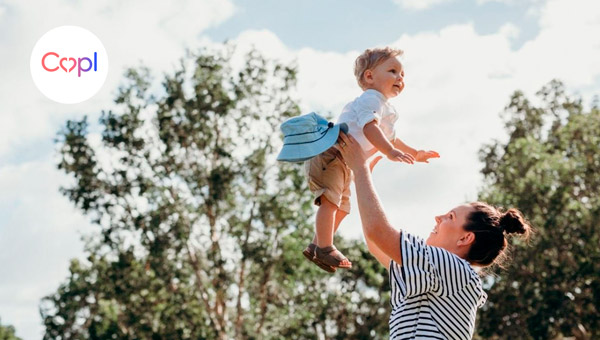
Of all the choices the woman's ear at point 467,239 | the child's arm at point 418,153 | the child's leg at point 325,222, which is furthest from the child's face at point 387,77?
the woman's ear at point 467,239

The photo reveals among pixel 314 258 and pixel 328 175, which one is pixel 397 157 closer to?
pixel 328 175

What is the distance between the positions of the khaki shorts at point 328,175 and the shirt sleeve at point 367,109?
0.30 metres

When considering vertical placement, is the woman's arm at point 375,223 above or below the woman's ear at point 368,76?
below

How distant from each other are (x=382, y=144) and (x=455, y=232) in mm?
583

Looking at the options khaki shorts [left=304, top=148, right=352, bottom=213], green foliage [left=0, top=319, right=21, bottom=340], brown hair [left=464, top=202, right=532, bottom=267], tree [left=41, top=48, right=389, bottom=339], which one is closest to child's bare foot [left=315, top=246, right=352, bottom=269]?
khaki shorts [left=304, top=148, right=352, bottom=213]

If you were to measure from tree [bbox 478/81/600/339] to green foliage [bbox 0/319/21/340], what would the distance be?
1502 inches

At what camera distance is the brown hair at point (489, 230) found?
361cm

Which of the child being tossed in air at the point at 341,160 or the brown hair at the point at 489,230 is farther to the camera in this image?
the child being tossed in air at the point at 341,160

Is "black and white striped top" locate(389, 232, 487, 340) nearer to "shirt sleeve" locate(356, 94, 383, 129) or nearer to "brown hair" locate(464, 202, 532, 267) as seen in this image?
"brown hair" locate(464, 202, 532, 267)

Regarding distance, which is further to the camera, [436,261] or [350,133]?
[350,133]

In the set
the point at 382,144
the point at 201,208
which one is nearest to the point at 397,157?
the point at 382,144

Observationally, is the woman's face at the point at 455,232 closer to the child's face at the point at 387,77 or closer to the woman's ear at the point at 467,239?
the woman's ear at the point at 467,239

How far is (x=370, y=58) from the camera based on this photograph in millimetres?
4312

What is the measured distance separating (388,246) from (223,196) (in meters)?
22.0
